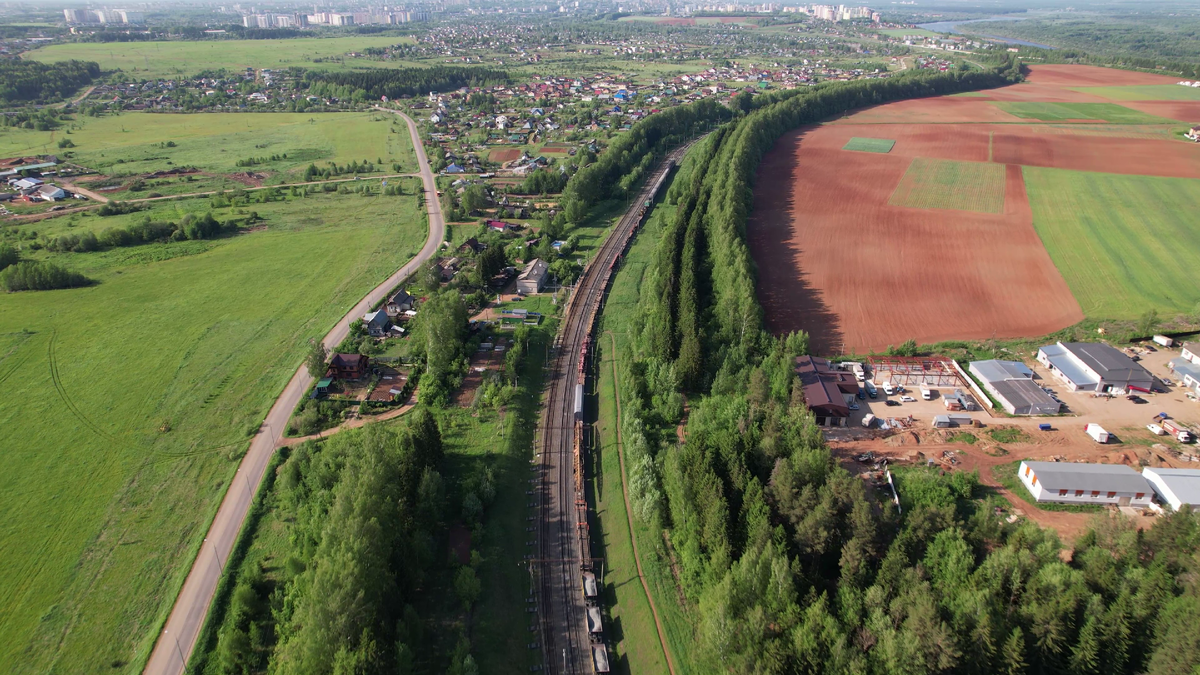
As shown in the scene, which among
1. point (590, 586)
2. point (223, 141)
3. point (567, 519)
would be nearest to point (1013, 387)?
point (567, 519)

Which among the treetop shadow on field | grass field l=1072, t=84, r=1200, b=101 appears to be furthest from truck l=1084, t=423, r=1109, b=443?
grass field l=1072, t=84, r=1200, b=101

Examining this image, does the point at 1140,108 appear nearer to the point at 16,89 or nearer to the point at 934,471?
the point at 934,471

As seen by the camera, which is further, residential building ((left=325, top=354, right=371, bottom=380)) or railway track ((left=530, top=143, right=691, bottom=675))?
residential building ((left=325, top=354, right=371, bottom=380))

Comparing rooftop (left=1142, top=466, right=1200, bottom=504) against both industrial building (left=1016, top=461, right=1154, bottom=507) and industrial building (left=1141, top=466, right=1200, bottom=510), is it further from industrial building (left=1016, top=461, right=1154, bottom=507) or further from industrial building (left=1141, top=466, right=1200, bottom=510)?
industrial building (left=1016, top=461, right=1154, bottom=507)

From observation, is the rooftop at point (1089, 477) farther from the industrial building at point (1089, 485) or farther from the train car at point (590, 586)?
the train car at point (590, 586)

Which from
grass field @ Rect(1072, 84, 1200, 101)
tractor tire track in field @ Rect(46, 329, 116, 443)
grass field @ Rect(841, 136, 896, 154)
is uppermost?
grass field @ Rect(1072, 84, 1200, 101)
